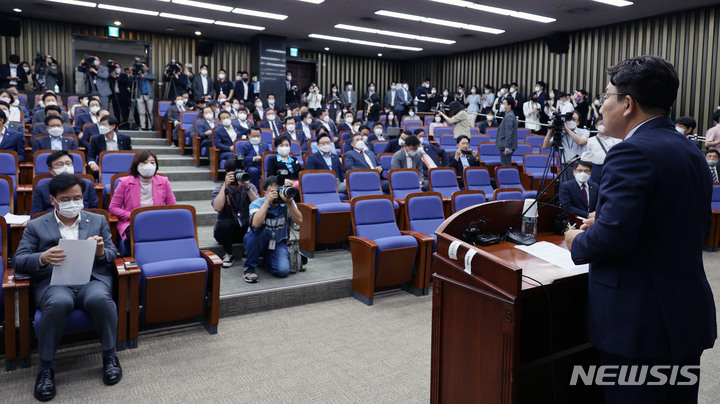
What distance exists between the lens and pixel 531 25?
34.7ft

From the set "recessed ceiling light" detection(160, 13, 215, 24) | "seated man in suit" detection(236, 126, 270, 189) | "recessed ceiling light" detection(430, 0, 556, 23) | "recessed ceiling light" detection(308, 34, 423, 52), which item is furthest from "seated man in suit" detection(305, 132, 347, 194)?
"recessed ceiling light" detection(308, 34, 423, 52)

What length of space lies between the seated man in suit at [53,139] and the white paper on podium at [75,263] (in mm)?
3328

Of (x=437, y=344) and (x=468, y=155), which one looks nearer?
(x=437, y=344)

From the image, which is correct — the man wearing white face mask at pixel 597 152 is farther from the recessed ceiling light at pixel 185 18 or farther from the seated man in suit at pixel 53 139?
the recessed ceiling light at pixel 185 18

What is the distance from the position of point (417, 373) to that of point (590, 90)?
33.4 ft

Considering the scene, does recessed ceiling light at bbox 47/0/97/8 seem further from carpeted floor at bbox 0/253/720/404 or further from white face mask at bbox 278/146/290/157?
carpeted floor at bbox 0/253/720/404

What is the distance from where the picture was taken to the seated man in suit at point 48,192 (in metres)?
3.55

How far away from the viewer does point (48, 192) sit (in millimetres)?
3611

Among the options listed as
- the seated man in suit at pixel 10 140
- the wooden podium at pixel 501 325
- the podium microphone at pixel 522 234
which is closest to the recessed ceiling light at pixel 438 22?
the seated man in suit at pixel 10 140

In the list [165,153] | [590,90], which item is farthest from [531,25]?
[165,153]

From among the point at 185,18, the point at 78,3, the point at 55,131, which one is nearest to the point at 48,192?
the point at 55,131

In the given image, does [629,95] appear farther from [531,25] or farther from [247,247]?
[531,25]

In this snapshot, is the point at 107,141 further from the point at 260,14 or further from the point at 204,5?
the point at 260,14

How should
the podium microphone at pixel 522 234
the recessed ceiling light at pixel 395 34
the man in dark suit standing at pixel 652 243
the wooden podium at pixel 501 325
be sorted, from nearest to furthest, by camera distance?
the man in dark suit standing at pixel 652 243, the wooden podium at pixel 501 325, the podium microphone at pixel 522 234, the recessed ceiling light at pixel 395 34
